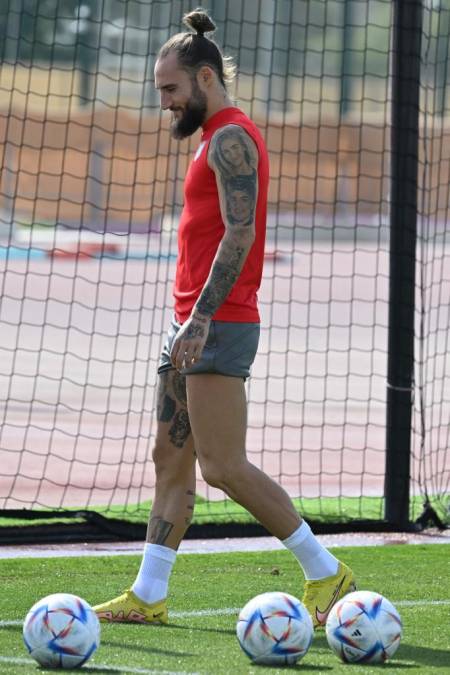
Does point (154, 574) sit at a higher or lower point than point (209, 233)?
lower

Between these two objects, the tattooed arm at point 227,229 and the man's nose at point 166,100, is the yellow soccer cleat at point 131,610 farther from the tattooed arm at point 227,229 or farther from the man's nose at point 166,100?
the man's nose at point 166,100

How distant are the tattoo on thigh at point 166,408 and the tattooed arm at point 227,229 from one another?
1.29ft

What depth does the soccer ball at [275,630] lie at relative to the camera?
4660mm

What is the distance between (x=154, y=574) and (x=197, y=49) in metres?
1.98

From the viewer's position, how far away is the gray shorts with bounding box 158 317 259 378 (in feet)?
17.7

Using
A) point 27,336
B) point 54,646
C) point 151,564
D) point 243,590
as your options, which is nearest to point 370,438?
point 243,590

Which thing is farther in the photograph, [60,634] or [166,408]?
[166,408]

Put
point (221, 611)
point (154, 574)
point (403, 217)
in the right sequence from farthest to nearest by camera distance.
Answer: point (403, 217)
point (221, 611)
point (154, 574)

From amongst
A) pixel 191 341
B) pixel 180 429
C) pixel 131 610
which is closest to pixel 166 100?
pixel 191 341

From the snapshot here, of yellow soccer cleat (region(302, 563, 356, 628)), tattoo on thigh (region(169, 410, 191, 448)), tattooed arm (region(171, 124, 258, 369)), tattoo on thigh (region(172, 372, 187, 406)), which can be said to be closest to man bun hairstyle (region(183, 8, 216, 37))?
tattooed arm (region(171, 124, 258, 369))

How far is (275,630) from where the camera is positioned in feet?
15.3

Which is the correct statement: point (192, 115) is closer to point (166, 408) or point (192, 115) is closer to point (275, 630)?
point (166, 408)

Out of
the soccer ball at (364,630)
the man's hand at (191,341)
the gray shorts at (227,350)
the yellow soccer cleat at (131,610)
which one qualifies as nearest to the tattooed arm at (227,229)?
the man's hand at (191,341)

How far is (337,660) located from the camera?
486cm
